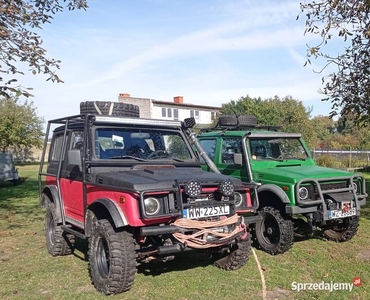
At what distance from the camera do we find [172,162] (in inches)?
215

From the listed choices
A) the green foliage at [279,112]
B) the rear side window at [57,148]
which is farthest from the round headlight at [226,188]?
the green foliage at [279,112]

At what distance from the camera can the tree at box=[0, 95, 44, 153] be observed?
3603cm

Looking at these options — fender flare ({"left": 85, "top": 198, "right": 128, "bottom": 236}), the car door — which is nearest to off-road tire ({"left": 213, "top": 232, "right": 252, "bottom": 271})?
fender flare ({"left": 85, "top": 198, "right": 128, "bottom": 236})

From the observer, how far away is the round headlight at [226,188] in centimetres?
454

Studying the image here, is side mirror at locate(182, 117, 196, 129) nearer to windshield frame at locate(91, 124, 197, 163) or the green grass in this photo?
windshield frame at locate(91, 124, 197, 163)

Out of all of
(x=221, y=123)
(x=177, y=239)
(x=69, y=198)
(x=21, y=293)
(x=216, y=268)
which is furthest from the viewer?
(x=221, y=123)

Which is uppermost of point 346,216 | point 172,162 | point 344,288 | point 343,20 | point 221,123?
point 343,20

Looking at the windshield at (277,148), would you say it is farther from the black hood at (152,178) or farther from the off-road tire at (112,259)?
the off-road tire at (112,259)

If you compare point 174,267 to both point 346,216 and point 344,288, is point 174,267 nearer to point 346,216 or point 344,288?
point 344,288

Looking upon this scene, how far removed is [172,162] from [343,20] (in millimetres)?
5396

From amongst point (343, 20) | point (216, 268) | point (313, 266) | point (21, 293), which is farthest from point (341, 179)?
point (21, 293)

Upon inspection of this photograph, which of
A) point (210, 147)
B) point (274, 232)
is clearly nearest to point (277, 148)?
point (210, 147)

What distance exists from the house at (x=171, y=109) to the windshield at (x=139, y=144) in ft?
123

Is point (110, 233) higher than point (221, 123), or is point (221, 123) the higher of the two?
point (221, 123)
